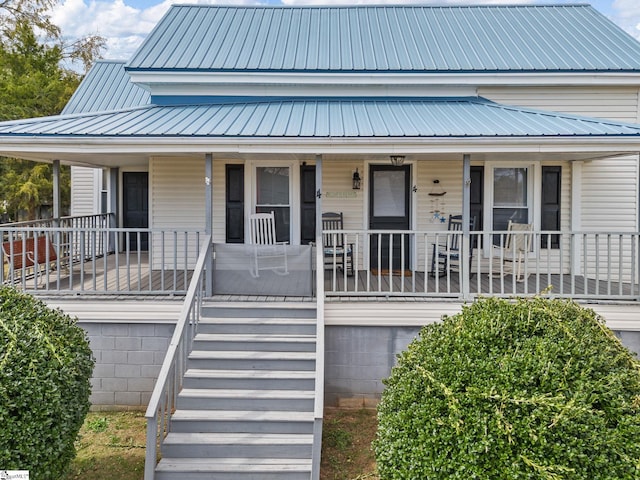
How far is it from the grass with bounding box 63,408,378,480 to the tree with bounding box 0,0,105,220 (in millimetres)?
16647

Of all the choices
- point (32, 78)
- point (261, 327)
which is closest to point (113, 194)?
point (261, 327)

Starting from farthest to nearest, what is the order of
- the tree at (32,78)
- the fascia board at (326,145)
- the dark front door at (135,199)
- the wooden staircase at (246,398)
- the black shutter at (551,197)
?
the tree at (32,78) → the dark front door at (135,199) → the black shutter at (551,197) → the fascia board at (326,145) → the wooden staircase at (246,398)

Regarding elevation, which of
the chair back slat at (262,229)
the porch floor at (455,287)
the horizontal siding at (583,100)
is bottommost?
the porch floor at (455,287)

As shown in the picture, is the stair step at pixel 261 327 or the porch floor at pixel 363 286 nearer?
the stair step at pixel 261 327

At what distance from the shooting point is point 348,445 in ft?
18.1

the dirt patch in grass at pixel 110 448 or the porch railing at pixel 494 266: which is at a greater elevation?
the porch railing at pixel 494 266

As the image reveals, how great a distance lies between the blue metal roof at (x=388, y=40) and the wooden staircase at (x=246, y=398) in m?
4.75

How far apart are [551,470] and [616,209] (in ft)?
23.9

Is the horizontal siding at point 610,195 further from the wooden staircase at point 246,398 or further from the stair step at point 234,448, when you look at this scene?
the stair step at point 234,448

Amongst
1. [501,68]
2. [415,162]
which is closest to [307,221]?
[415,162]

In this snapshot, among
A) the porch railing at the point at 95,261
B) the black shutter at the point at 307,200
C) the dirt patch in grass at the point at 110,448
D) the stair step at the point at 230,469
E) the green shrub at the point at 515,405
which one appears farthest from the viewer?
the black shutter at the point at 307,200

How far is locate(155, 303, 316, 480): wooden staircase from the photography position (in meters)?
4.80

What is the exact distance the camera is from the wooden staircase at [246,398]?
4.80 metres

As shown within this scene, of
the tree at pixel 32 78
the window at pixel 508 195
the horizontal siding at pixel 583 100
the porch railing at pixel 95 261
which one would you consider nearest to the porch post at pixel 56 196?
the porch railing at pixel 95 261
